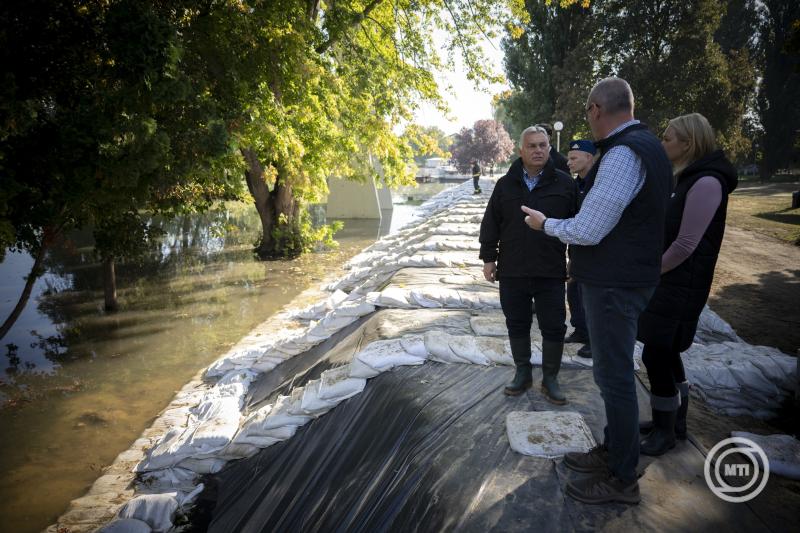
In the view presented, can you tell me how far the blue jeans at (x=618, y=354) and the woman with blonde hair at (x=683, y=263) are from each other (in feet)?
1.42

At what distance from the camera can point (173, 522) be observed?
10.3ft

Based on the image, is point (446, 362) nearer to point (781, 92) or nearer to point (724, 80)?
point (724, 80)

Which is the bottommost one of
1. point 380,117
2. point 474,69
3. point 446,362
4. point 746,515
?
point 746,515

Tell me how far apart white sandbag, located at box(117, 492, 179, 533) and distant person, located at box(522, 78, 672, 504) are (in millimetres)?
2570

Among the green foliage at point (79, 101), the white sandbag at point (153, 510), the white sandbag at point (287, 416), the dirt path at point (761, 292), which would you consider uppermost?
the green foliage at point (79, 101)

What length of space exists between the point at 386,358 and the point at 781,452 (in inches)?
91.8

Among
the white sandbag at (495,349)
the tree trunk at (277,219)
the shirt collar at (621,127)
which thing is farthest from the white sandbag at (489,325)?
the tree trunk at (277,219)

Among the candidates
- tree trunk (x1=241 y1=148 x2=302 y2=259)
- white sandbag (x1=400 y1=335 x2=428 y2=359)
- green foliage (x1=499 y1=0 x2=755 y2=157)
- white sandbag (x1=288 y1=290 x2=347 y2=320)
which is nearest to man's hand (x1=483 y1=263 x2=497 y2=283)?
white sandbag (x1=400 y1=335 x2=428 y2=359)

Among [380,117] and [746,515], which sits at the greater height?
[380,117]

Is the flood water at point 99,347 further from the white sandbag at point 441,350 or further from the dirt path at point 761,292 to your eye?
the dirt path at point 761,292

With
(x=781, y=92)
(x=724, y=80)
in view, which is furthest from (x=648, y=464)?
(x=781, y=92)

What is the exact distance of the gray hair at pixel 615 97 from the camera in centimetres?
196

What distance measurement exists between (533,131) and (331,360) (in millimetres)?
2624

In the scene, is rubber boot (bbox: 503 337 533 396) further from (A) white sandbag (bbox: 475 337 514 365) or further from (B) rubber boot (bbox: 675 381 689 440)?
(B) rubber boot (bbox: 675 381 689 440)
